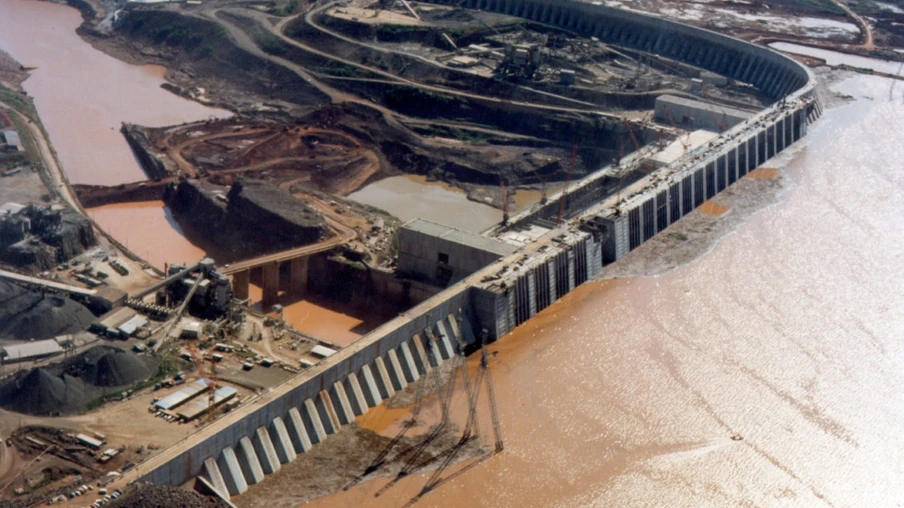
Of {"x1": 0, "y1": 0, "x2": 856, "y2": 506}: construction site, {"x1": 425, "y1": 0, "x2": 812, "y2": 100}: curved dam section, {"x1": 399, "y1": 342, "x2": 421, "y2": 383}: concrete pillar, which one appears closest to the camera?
{"x1": 0, "y1": 0, "x2": 856, "y2": 506}: construction site

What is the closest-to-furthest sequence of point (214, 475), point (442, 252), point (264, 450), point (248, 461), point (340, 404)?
point (214, 475)
point (248, 461)
point (264, 450)
point (340, 404)
point (442, 252)

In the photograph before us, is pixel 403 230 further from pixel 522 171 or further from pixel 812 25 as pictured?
pixel 812 25

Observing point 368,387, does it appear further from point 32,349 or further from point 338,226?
point 338,226

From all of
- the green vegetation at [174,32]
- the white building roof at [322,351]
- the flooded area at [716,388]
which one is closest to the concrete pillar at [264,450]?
the flooded area at [716,388]

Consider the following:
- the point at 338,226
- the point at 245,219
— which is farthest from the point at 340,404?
the point at 245,219

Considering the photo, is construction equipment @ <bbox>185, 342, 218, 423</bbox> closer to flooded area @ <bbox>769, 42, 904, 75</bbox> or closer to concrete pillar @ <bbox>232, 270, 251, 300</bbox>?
concrete pillar @ <bbox>232, 270, 251, 300</bbox>

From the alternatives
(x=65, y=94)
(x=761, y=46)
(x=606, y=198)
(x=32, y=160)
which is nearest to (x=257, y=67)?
(x=65, y=94)

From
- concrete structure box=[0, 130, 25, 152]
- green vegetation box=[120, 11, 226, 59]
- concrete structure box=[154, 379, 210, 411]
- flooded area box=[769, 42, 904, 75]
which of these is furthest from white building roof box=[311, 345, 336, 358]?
→ flooded area box=[769, 42, 904, 75]
